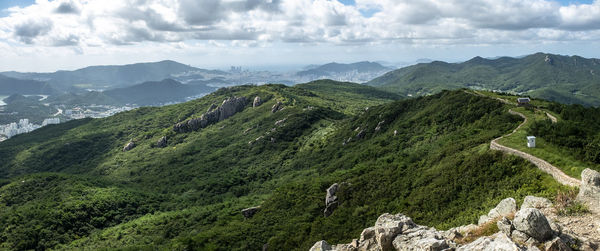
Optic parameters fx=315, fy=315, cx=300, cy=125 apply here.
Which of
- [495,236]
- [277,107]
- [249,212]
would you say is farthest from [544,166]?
[277,107]

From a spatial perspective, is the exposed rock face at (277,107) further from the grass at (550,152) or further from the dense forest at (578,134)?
the dense forest at (578,134)

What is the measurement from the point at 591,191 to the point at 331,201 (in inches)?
1822

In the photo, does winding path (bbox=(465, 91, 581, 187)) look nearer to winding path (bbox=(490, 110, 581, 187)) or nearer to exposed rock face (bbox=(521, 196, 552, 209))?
winding path (bbox=(490, 110, 581, 187))

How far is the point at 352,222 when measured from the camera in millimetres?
54875

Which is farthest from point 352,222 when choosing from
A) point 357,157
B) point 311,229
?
point 357,157

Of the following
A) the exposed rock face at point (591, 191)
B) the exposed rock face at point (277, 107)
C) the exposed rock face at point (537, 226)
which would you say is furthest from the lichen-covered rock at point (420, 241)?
the exposed rock face at point (277, 107)

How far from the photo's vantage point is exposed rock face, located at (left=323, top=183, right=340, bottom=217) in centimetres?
6456

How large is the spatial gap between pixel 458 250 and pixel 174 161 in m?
165

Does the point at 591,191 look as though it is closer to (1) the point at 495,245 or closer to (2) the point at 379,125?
(1) the point at 495,245

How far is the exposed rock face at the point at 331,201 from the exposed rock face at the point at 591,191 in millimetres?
44278

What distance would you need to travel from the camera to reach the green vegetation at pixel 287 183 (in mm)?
44781

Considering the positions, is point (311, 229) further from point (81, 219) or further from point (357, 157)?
point (81, 219)

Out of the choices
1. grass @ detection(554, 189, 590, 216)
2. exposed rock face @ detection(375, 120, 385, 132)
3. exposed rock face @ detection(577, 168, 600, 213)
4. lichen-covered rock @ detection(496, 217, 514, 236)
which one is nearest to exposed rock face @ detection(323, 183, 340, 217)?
grass @ detection(554, 189, 590, 216)

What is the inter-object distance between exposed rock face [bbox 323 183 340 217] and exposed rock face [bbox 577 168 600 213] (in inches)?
1743
